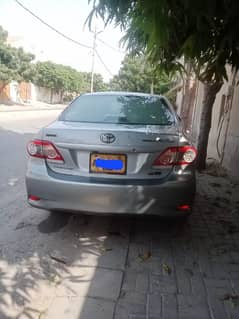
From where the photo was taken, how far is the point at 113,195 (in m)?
3.09

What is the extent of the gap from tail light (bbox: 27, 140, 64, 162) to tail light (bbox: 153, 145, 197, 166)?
951 millimetres

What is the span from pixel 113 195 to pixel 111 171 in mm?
226

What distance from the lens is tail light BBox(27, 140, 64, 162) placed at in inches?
127

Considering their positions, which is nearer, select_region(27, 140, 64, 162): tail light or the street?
the street

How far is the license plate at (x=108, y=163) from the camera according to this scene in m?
3.11

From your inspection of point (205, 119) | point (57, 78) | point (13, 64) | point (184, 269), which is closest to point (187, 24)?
point (184, 269)

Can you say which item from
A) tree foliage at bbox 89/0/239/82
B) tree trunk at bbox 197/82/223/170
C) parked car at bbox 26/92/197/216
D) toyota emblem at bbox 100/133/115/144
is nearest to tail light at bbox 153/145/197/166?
parked car at bbox 26/92/197/216

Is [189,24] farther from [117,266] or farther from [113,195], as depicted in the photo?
[117,266]

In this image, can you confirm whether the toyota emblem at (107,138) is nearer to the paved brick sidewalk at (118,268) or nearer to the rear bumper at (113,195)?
the rear bumper at (113,195)

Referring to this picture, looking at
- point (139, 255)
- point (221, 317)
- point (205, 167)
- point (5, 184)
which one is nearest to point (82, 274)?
point (139, 255)

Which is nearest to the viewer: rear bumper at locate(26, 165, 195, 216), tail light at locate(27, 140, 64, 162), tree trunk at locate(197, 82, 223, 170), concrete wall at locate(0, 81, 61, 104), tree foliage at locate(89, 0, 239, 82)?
tree foliage at locate(89, 0, 239, 82)

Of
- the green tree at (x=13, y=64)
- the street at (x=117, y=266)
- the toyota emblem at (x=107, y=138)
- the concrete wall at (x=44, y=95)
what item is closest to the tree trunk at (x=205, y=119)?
the street at (x=117, y=266)

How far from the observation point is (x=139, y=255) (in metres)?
3.26

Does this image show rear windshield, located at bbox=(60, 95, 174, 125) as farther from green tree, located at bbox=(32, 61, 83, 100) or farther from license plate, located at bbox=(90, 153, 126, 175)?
green tree, located at bbox=(32, 61, 83, 100)
